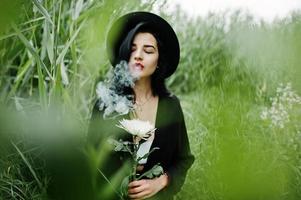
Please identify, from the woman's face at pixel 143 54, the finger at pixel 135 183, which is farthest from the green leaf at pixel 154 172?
the woman's face at pixel 143 54

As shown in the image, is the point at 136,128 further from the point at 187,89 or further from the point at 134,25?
the point at 187,89

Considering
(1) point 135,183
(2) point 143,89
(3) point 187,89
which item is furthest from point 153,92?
(3) point 187,89

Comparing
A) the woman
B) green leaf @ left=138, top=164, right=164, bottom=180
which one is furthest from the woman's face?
green leaf @ left=138, top=164, right=164, bottom=180

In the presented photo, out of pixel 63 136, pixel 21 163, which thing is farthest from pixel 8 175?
pixel 63 136

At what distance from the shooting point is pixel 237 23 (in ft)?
2.04

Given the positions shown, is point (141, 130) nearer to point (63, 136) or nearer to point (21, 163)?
point (21, 163)

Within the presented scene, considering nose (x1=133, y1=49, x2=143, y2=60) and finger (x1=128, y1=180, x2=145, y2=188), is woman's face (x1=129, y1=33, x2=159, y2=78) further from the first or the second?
finger (x1=128, y1=180, x2=145, y2=188)

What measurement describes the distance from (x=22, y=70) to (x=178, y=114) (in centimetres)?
25

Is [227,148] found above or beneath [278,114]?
above

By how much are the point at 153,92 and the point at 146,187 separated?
11 centimetres

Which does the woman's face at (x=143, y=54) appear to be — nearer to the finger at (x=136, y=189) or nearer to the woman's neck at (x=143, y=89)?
the woman's neck at (x=143, y=89)

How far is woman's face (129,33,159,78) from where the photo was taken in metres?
0.48

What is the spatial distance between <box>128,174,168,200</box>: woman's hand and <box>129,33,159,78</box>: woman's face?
110 millimetres

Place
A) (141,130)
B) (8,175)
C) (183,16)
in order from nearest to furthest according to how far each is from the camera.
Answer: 1. (141,130)
2. (8,175)
3. (183,16)
